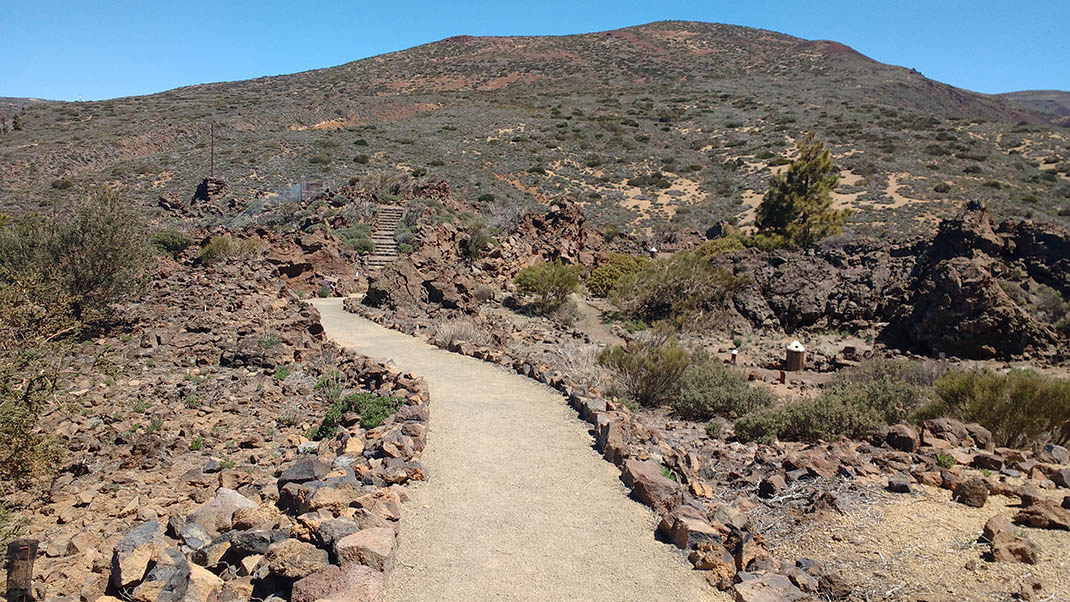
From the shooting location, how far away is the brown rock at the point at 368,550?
3957mm

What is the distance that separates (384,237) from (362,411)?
1786 centimetres

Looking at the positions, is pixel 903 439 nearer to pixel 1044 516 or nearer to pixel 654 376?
pixel 1044 516

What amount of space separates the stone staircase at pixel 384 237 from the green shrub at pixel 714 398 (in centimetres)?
1449

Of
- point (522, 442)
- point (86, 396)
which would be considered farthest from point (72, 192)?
point (522, 442)

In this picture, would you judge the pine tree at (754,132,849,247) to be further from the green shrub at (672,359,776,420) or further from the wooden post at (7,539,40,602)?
the wooden post at (7,539,40,602)

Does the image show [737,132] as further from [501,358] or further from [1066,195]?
[501,358]

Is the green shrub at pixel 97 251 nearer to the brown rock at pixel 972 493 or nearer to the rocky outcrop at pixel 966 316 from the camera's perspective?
the brown rock at pixel 972 493

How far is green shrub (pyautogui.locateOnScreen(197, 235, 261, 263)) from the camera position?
16797 millimetres

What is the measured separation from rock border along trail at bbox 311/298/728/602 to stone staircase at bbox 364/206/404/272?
603 inches

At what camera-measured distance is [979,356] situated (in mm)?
13781

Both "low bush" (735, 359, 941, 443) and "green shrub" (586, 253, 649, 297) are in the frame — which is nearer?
"low bush" (735, 359, 941, 443)

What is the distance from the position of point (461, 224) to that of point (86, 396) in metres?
17.7

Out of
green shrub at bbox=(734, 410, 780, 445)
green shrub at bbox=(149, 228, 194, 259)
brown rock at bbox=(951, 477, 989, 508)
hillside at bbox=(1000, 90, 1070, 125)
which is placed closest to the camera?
brown rock at bbox=(951, 477, 989, 508)

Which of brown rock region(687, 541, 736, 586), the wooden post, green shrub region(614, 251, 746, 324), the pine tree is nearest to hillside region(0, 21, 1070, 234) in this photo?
the pine tree
